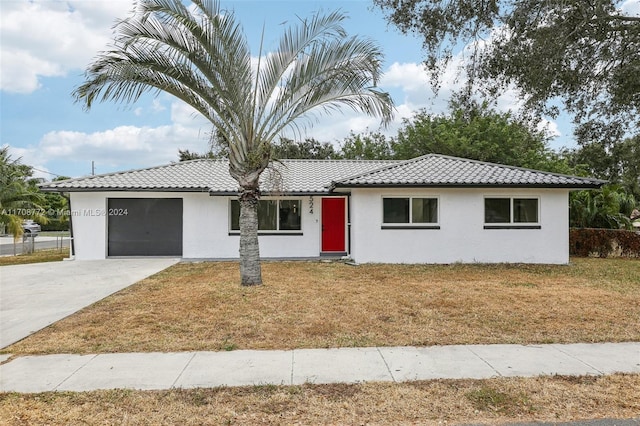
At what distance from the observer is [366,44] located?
9133mm

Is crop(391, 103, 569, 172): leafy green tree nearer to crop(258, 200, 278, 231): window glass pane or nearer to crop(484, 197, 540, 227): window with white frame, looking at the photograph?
crop(484, 197, 540, 227): window with white frame

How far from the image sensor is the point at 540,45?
9898mm

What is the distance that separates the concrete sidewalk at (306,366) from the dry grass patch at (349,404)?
0.21m

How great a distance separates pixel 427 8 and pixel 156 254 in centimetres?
1235

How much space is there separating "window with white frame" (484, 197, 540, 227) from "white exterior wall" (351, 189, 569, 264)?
0.18m

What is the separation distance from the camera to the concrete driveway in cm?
→ 685

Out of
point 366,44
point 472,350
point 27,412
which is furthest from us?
point 366,44

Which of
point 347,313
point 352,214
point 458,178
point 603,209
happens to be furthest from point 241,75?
point 603,209

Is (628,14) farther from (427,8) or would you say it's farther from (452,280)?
(452,280)

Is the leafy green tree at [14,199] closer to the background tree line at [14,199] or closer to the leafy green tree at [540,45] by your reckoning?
the background tree line at [14,199]

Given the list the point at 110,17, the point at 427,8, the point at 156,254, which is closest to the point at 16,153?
the point at 156,254

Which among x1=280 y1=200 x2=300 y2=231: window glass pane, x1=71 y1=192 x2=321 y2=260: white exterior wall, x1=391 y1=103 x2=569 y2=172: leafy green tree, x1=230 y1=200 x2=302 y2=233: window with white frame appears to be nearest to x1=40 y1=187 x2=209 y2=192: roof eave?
x1=71 y1=192 x2=321 y2=260: white exterior wall

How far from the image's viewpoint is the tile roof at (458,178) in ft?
43.0

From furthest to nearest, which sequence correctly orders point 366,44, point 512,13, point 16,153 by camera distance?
point 16,153 < point 512,13 < point 366,44
